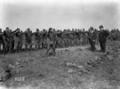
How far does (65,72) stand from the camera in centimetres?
1368

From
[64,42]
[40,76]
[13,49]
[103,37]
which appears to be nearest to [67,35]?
[64,42]

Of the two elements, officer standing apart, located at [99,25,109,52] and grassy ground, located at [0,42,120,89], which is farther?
officer standing apart, located at [99,25,109,52]

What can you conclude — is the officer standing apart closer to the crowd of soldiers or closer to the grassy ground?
the crowd of soldiers

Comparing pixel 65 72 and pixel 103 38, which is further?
pixel 103 38

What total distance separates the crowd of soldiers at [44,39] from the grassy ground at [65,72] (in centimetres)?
256

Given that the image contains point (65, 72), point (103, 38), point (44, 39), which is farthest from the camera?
point (44, 39)

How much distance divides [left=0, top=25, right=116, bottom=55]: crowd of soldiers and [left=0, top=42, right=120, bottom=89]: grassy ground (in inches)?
101

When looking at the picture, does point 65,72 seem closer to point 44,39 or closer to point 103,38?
point 103,38

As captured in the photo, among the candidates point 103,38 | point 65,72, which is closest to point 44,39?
point 103,38

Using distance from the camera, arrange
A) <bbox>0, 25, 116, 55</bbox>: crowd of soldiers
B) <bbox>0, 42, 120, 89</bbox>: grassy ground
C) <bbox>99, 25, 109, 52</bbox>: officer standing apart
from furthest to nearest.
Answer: <bbox>99, 25, 109, 52</bbox>: officer standing apart → <bbox>0, 25, 116, 55</bbox>: crowd of soldiers → <bbox>0, 42, 120, 89</bbox>: grassy ground

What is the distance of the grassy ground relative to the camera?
464 inches

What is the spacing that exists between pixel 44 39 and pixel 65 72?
32.3 feet

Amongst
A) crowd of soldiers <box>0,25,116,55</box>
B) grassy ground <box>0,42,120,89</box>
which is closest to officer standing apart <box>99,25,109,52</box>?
crowd of soldiers <box>0,25,116,55</box>

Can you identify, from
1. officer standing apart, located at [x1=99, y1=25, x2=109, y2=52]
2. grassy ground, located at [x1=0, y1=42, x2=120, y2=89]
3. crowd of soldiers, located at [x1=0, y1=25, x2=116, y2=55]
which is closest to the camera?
grassy ground, located at [x1=0, y1=42, x2=120, y2=89]
